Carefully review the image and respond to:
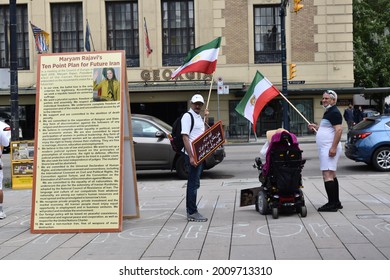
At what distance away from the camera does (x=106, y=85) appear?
722 centimetres

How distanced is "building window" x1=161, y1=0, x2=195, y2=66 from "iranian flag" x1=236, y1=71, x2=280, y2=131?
21241mm

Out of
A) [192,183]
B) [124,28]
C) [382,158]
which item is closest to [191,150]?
[192,183]

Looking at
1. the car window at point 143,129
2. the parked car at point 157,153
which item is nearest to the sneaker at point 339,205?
the parked car at point 157,153

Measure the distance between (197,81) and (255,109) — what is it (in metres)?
20.5

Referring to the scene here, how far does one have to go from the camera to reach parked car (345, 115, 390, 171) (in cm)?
1329

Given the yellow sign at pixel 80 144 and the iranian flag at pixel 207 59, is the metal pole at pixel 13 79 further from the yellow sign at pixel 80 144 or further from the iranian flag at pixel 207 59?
the yellow sign at pixel 80 144

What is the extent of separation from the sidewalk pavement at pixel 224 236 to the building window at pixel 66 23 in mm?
21846

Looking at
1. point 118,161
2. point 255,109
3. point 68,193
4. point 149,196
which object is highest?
point 255,109

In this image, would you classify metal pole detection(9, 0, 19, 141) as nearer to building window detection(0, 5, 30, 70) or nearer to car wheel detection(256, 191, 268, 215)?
A: car wheel detection(256, 191, 268, 215)

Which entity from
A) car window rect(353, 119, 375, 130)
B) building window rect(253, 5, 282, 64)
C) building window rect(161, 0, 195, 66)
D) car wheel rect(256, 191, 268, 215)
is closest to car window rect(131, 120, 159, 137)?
car window rect(353, 119, 375, 130)

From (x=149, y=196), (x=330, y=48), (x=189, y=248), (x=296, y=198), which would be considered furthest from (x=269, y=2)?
A: (x=189, y=248)

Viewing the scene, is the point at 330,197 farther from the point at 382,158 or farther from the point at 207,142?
the point at 382,158

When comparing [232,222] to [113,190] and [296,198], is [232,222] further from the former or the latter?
[113,190]

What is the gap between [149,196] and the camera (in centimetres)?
1038
